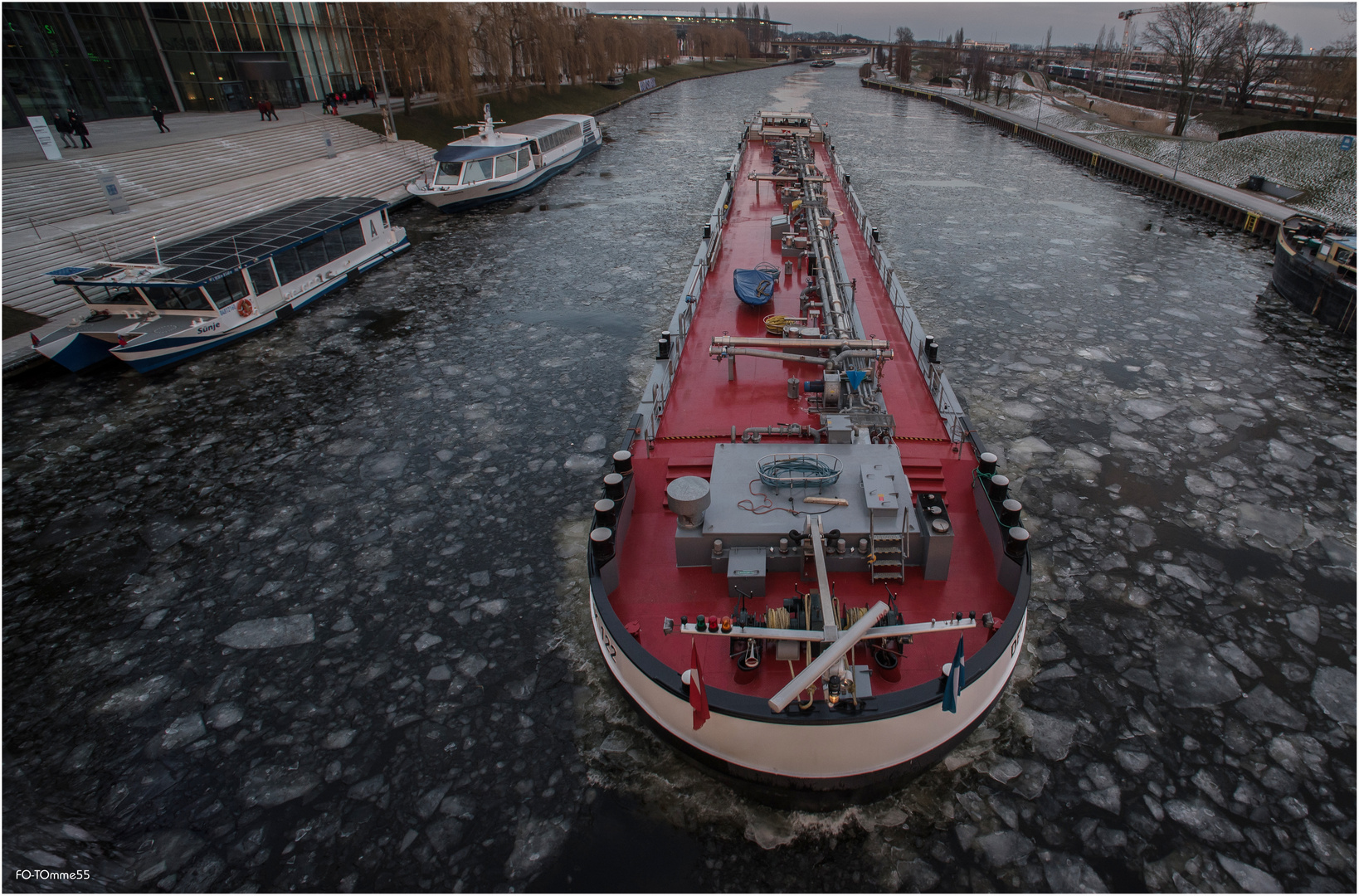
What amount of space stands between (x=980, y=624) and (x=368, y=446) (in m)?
13.5

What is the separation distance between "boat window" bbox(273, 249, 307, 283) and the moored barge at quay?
16966 mm

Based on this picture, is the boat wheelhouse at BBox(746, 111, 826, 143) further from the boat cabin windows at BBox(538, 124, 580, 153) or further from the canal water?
the canal water

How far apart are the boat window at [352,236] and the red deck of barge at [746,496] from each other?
673 inches

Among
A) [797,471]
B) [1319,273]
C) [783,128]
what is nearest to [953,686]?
[797,471]

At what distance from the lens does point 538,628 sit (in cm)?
1025

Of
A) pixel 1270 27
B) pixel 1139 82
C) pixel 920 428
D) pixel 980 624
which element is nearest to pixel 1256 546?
pixel 920 428

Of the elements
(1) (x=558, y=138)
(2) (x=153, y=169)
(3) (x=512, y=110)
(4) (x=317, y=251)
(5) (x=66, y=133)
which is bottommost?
(4) (x=317, y=251)

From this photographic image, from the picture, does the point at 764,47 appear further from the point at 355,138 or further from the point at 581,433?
the point at 581,433

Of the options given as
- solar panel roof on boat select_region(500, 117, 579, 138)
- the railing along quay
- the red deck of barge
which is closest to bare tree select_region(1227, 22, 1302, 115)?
the railing along quay

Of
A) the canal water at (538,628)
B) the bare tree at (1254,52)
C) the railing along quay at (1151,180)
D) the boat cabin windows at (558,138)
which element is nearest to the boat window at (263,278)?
the canal water at (538,628)

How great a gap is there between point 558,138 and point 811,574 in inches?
1706

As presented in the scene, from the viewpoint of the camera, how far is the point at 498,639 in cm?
1005

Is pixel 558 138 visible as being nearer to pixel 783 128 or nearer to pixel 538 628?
pixel 783 128

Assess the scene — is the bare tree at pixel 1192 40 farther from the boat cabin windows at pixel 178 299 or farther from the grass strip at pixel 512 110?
the boat cabin windows at pixel 178 299
